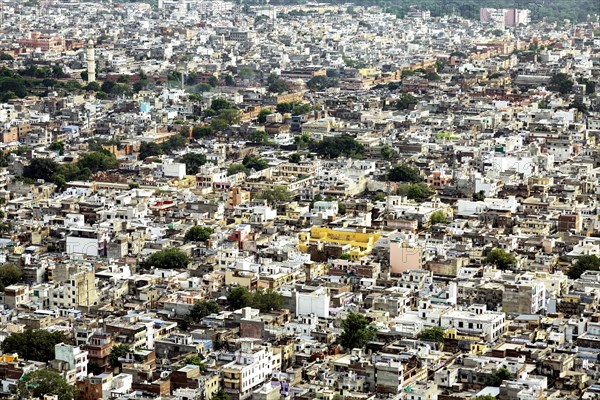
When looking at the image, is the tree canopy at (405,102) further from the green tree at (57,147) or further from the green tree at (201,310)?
the green tree at (201,310)

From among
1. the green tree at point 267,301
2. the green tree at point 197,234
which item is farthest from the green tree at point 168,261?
the green tree at point 267,301

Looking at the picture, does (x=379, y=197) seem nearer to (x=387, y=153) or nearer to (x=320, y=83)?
(x=387, y=153)

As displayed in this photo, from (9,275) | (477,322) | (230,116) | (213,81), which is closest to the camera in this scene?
(477,322)

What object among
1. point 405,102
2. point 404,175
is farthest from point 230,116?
point 404,175

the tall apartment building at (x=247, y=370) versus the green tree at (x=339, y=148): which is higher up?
the green tree at (x=339, y=148)

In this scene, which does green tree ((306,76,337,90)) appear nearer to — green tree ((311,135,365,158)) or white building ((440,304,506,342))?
green tree ((311,135,365,158))

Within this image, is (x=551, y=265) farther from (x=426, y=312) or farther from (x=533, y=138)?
(x=533, y=138)

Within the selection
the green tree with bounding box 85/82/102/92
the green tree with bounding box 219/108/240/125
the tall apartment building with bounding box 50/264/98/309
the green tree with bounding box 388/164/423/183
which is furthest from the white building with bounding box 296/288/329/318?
the green tree with bounding box 85/82/102/92
